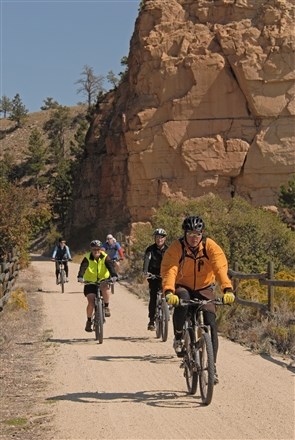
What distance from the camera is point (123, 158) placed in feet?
184

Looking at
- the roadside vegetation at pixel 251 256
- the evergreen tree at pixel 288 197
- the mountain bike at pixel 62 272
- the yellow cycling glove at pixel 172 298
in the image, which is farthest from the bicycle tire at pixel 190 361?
the evergreen tree at pixel 288 197

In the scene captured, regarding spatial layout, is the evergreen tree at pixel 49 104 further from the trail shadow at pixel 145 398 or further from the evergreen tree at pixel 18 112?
the trail shadow at pixel 145 398

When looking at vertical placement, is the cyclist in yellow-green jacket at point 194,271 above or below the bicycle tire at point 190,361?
above

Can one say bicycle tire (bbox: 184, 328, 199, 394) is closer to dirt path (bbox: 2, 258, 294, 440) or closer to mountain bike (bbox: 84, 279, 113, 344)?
dirt path (bbox: 2, 258, 294, 440)

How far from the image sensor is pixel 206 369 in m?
8.09

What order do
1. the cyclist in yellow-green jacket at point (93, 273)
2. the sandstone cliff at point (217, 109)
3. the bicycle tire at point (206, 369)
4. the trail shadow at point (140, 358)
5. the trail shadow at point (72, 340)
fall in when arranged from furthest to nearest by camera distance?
the sandstone cliff at point (217, 109) < the trail shadow at point (72, 340) < the cyclist in yellow-green jacket at point (93, 273) < the trail shadow at point (140, 358) < the bicycle tire at point (206, 369)

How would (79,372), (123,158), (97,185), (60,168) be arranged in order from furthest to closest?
(60,168) < (97,185) < (123,158) < (79,372)

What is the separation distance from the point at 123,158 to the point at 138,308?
36.9 metres

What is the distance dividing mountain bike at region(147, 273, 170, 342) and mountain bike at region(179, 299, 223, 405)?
4362 mm

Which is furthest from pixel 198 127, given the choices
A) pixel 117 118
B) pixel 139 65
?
pixel 117 118

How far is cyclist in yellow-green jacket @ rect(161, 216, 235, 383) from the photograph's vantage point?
8391mm

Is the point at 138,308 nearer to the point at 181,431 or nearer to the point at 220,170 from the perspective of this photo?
the point at 181,431

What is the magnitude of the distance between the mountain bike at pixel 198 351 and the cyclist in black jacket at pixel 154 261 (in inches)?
184

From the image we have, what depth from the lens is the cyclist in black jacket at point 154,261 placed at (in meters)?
13.6
